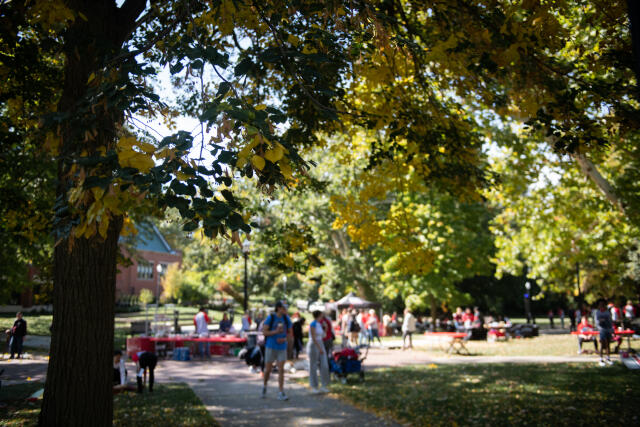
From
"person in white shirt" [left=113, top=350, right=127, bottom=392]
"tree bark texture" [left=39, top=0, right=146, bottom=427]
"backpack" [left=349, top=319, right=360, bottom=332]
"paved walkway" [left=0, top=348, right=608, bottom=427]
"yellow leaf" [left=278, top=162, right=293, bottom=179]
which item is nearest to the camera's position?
"yellow leaf" [left=278, top=162, right=293, bottom=179]

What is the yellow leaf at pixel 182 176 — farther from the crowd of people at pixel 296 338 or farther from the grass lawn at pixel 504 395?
the crowd of people at pixel 296 338

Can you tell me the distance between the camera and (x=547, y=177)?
59.7 ft

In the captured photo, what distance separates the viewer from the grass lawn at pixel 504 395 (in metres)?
7.01

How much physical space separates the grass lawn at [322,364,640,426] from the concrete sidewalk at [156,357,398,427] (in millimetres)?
561

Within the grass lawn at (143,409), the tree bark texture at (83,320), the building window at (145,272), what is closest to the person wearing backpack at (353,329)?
the grass lawn at (143,409)

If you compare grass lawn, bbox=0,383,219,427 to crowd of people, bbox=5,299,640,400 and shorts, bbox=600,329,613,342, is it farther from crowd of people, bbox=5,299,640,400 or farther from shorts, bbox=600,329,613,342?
shorts, bbox=600,329,613,342

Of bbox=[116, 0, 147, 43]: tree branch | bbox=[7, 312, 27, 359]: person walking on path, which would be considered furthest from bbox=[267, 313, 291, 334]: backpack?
bbox=[7, 312, 27, 359]: person walking on path

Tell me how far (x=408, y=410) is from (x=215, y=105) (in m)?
6.74

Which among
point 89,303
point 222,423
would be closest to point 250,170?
point 89,303

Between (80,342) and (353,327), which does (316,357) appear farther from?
(353,327)

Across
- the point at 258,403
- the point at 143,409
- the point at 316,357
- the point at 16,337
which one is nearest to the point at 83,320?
the point at 143,409

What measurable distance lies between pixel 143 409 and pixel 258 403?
2065 mm

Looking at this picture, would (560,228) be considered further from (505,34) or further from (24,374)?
(24,374)

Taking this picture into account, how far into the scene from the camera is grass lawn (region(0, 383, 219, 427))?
6957 millimetres
